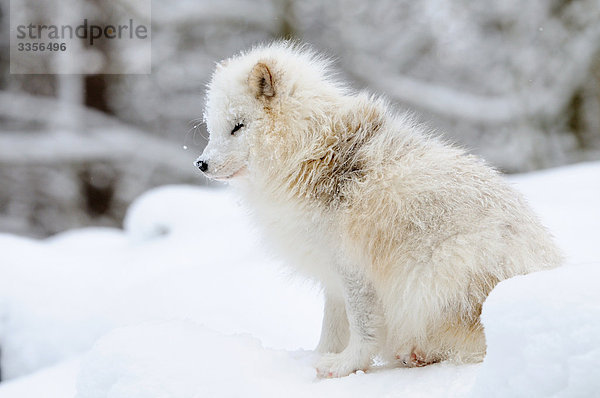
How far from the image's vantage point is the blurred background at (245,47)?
10.2 metres

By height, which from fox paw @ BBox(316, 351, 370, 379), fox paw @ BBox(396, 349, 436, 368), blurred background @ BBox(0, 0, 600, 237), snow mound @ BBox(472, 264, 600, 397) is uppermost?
blurred background @ BBox(0, 0, 600, 237)

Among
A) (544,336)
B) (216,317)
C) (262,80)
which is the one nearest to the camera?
(544,336)

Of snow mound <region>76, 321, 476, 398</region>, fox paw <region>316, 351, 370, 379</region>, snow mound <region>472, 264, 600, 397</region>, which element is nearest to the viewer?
snow mound <region>472, 264, 600, 397</region>

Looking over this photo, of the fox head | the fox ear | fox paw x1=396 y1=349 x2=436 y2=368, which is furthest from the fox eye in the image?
fox paw x1=396 y1=349 x2=436 y2=368

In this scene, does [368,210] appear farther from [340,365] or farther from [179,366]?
[179,366]

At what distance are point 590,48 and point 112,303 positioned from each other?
7562mm

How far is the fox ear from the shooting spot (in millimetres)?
2570

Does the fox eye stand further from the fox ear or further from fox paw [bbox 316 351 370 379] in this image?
fox paw [bbox 316 351 370 379]

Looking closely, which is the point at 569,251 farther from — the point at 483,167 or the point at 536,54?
the point at 536,54

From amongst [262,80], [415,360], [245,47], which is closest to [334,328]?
[415,360]

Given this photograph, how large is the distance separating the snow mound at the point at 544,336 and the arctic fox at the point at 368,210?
1.89ft

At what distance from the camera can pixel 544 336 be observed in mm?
1440

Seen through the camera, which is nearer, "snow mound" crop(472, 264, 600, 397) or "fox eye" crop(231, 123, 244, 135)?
"snow mound" crop(472, 264, 600, 397)

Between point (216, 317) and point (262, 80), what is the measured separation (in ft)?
5.84
